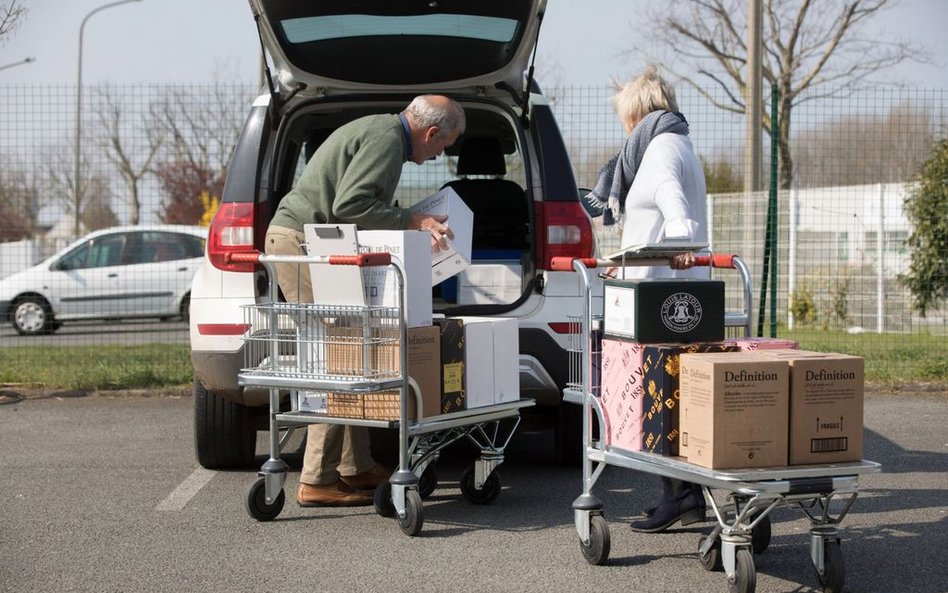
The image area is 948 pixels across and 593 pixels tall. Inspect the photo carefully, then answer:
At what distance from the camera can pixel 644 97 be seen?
5184 millimetres

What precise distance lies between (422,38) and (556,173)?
93 cm

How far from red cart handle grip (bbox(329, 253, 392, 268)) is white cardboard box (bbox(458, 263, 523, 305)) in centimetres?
125

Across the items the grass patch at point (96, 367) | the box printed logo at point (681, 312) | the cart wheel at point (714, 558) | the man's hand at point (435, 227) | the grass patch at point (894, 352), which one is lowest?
the cart wheel at point (714, 558)

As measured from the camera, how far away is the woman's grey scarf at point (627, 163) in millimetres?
5098

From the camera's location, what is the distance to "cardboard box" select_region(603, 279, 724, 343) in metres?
4.19

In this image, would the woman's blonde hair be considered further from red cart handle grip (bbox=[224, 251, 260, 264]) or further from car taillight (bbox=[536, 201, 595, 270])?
red cart handle grip (bbox=[224, 251, 260, 264])

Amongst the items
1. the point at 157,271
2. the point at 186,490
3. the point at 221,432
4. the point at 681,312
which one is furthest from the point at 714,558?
the point at 157,271

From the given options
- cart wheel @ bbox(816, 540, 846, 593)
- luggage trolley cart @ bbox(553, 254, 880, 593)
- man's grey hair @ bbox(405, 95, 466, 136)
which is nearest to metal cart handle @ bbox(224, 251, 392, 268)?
luggage trolley cart @ bbox(553, 254, 880, 593)

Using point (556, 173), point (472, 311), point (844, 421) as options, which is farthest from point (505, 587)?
point (556, 173)

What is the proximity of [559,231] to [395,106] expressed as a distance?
1192 mm

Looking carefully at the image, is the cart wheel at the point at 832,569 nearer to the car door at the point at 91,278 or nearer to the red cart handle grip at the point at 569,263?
the red cart handle grip at the point at 569,263

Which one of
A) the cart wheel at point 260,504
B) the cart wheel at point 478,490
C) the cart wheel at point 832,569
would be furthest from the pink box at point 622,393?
the cart wheel at point 260,504

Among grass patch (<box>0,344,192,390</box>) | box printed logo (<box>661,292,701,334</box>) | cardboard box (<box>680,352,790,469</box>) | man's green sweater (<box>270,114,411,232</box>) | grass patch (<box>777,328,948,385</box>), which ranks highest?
man's green sweater (<box>270,114,411,232</box>)

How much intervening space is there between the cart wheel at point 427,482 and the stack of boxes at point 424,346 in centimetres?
51
